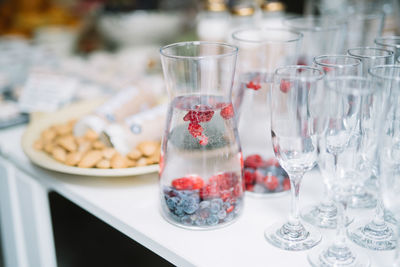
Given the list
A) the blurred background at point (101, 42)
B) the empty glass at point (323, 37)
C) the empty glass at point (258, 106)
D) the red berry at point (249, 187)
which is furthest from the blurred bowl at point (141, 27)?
the red berry at point (249, 187)

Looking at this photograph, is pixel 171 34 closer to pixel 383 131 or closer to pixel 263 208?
pixel 263 208

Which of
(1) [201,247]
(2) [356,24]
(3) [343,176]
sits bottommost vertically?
(1) [201,247]

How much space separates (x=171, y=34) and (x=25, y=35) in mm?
570

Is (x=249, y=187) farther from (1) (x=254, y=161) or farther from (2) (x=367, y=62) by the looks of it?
(2) (x=367, y=62)

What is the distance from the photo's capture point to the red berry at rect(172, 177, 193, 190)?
0.66 m

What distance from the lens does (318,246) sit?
62cm

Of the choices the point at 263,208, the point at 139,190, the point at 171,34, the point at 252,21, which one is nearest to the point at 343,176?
the point at 263,208

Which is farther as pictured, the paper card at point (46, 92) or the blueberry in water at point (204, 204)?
the paper card at point (46, 92)

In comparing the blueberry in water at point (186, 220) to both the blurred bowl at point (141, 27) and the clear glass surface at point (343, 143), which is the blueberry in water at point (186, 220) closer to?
the clear glass surface at point (343, 143)

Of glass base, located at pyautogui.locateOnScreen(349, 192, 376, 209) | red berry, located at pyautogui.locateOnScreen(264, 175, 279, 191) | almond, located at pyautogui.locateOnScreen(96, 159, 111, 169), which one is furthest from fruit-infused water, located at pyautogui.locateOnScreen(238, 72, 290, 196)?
almond, located at pyautogui.locateOnScreen(96, 159, 111, 169)

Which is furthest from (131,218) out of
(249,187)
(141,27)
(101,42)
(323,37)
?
(101,42)

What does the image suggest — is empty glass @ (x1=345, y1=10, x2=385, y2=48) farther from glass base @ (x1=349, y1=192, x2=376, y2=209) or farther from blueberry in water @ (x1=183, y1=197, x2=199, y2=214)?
blueberry in water @ (x1=183, y1=197, x2=199, y2=214)

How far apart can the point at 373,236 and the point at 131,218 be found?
1.08ft

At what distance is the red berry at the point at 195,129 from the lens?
2.10 feet
